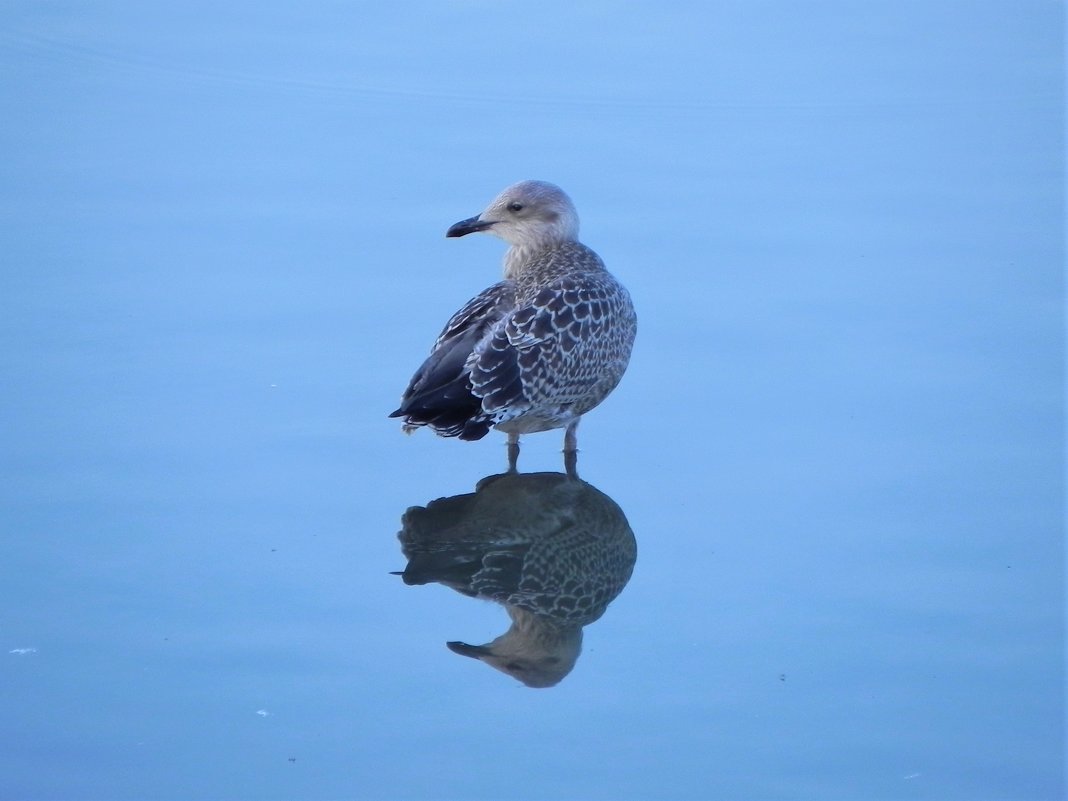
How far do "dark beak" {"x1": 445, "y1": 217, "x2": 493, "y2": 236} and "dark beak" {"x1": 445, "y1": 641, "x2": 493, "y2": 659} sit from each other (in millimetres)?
2196

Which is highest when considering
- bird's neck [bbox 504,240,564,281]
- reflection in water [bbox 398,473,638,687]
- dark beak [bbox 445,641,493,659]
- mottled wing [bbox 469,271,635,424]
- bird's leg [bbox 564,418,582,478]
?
bird's neck [bbox 504,240,564,281]

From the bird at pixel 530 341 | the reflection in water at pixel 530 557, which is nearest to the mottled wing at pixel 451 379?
the bird at pixel 530 341

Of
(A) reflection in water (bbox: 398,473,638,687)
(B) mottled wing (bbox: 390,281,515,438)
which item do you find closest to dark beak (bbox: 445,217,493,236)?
(B) mottled wing (bbox: 390,281,515,438)

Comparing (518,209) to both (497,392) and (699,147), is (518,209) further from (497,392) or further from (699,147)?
(699,147)

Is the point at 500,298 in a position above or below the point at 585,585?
above

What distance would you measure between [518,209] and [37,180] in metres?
2.77

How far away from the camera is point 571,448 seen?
6.44 meters

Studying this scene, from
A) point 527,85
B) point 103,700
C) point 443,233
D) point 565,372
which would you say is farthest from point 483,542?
point 527,85

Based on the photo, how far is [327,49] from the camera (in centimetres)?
979

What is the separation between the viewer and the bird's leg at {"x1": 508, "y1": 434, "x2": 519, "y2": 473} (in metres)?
6.34

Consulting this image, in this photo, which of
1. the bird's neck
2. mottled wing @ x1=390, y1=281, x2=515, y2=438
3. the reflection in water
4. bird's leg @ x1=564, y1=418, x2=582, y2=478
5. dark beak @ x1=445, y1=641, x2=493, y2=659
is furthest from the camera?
the bird's neck

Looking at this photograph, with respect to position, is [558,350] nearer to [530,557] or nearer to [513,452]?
[513,452]

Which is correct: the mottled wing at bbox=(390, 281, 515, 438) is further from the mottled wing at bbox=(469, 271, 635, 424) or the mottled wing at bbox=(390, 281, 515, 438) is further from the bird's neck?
the bird's neck

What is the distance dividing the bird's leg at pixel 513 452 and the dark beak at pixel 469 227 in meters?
0.87
